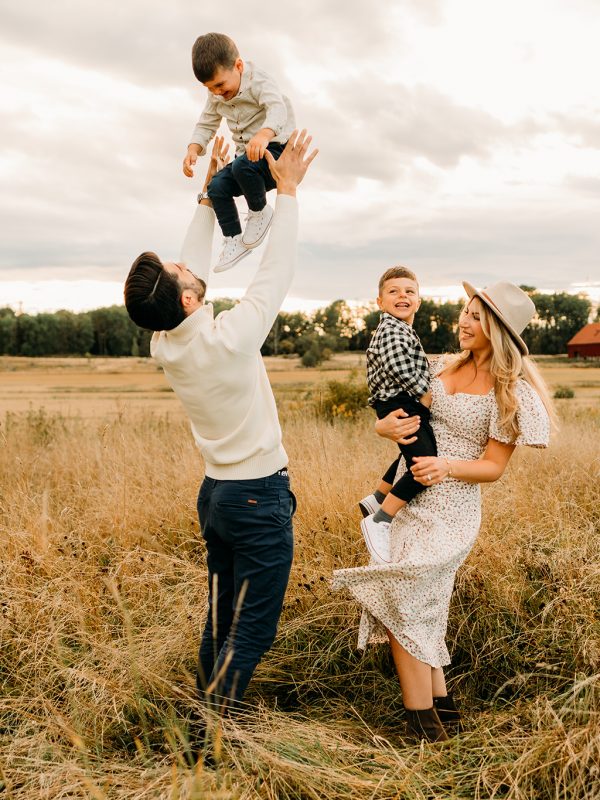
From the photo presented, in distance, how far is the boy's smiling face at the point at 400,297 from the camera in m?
3.04

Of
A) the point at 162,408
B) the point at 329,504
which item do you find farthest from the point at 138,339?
the point at 329,504

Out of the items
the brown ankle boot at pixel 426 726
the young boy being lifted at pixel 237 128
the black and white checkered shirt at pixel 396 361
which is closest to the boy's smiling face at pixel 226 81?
the young boy being lifted at pixel 237 128

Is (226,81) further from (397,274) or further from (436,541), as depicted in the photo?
(436,541)

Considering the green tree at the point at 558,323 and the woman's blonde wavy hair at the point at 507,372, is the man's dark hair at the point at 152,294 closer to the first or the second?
the woman's blonde wavy hair at the point at 507,372

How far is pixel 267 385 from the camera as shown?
107 inches

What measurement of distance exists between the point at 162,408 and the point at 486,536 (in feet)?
29.1

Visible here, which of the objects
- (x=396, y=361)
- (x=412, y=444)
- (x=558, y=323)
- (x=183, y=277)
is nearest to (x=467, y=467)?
(x=412, y=444)

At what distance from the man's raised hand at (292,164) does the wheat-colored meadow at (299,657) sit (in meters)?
1.56

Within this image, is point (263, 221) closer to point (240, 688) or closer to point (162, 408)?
point (240, 688)

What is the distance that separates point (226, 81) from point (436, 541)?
2254 mm

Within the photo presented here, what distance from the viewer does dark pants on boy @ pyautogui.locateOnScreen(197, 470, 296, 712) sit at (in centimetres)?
258

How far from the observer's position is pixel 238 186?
10.8 feet

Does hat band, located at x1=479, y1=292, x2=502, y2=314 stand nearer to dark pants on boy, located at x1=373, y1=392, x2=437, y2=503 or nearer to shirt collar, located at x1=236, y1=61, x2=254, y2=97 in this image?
dark pants on boy, located at x1=373, y1=392, x2=437, y2=503

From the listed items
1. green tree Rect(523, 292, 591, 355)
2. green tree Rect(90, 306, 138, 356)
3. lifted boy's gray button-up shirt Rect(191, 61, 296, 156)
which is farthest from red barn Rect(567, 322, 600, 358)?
lifted boy's gray button-up shirt Rect(191, 61, 296, 156)
